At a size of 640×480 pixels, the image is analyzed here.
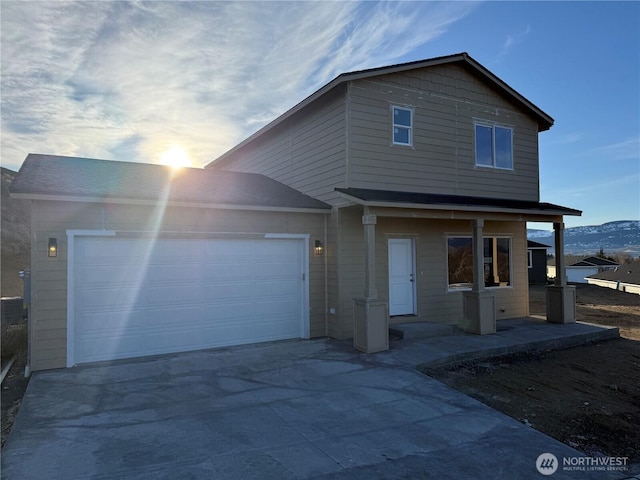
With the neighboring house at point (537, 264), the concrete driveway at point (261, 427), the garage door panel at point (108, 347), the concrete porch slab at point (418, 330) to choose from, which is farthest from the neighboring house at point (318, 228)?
the neighboring house at point (537, 264)

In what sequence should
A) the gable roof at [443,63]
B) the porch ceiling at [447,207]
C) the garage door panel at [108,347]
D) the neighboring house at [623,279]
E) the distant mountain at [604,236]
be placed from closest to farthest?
the garage door panel at [108,347] < the porch ceiling at [447,207] < the gable roof at [443,63] < the neighboring house at [623,279] < the distant mountain at [604,236]

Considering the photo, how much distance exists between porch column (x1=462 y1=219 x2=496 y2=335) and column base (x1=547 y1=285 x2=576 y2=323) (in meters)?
2.49

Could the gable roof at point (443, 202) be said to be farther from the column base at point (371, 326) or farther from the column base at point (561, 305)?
the column base at point (561, 305)

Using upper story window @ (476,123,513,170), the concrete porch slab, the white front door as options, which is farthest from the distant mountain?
the concrete porch slab

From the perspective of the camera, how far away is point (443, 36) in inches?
397

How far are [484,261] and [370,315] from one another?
5.05 meters

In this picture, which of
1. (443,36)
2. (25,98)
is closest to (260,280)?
(25,98)

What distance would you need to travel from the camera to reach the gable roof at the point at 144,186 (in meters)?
7.00

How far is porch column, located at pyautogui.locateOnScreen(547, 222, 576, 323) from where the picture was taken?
34.5 ft

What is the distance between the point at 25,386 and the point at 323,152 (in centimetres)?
708

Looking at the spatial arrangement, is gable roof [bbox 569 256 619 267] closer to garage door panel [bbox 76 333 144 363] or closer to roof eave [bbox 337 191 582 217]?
roof eave [bbox 337 191 582 217]

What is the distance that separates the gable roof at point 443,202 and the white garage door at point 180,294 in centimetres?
206

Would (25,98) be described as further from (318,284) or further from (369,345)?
(369,345)

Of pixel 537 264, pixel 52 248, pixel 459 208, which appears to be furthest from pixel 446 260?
pixel 537 264
